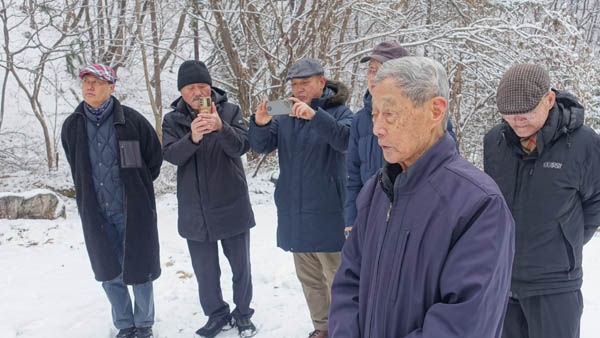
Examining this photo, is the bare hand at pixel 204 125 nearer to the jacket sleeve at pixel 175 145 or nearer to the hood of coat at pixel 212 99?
the jacket sleeve at pixel 175 145

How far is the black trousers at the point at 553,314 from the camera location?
192 cm

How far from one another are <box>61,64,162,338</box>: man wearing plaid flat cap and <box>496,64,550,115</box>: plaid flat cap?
229 cm

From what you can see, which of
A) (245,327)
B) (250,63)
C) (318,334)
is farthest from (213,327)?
(250,63)

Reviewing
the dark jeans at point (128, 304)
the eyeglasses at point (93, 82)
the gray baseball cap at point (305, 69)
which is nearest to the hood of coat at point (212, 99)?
the eyeglasses at point (93, 82)

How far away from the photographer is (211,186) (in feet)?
9.72

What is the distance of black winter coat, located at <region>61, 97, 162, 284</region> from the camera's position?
9.29ft

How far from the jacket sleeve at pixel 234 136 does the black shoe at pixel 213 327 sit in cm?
124

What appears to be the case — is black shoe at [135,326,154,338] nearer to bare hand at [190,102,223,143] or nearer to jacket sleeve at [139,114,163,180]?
jacket sleeve at [139,114,163,180]

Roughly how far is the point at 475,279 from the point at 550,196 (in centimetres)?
115

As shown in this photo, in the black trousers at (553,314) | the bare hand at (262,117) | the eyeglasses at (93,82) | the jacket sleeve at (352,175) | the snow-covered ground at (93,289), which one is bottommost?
the snow-covered ground at (93,289)

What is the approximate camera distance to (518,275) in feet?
6.62

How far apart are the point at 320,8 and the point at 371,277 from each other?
6.99 m

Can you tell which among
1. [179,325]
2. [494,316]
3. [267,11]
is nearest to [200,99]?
[179,325]

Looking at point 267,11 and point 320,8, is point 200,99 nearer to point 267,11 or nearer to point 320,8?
point 320,8
